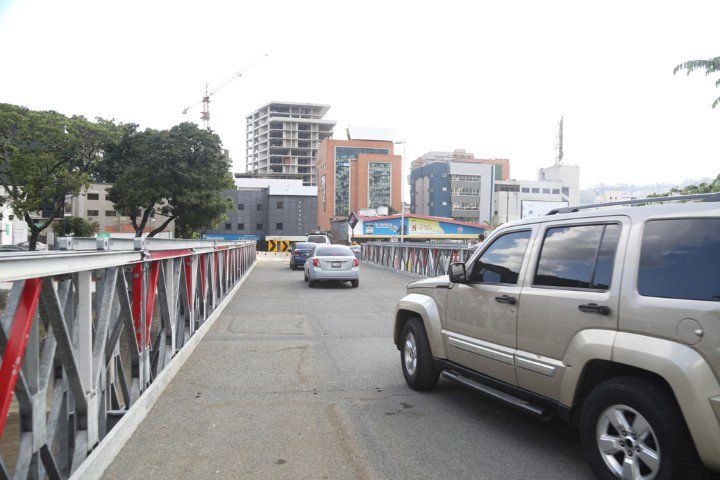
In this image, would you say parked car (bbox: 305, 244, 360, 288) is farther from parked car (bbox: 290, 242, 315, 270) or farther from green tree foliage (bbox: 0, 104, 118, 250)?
green tree foliage (bbox: 0, 104, 118, 250)

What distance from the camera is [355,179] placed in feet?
371

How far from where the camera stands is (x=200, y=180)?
1864 inches

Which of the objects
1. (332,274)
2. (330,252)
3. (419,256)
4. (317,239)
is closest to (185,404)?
(332,274)

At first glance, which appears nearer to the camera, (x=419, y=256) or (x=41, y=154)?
(x=419, y=256)

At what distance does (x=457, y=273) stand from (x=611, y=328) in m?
1.83

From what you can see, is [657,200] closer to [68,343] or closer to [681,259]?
[681,259]

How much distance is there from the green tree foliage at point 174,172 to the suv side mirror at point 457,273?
43860 mm

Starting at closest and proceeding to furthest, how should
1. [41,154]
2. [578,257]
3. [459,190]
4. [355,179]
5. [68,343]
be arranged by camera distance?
[68,343]
[578,257]
[41,154]
[355,179]
[459,190]

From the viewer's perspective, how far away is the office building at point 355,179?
368 feet

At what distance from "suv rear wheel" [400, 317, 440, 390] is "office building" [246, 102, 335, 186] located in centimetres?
13162

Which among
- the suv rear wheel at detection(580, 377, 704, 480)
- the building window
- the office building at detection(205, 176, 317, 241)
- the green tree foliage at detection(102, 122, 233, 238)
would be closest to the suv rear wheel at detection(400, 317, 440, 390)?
the suv rear wheel at detection(580, 377, 704, 480)

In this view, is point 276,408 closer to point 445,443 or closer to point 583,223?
point 445,443

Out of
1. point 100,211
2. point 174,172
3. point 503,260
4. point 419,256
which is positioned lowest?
point 419,256

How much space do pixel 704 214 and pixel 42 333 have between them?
418cm
